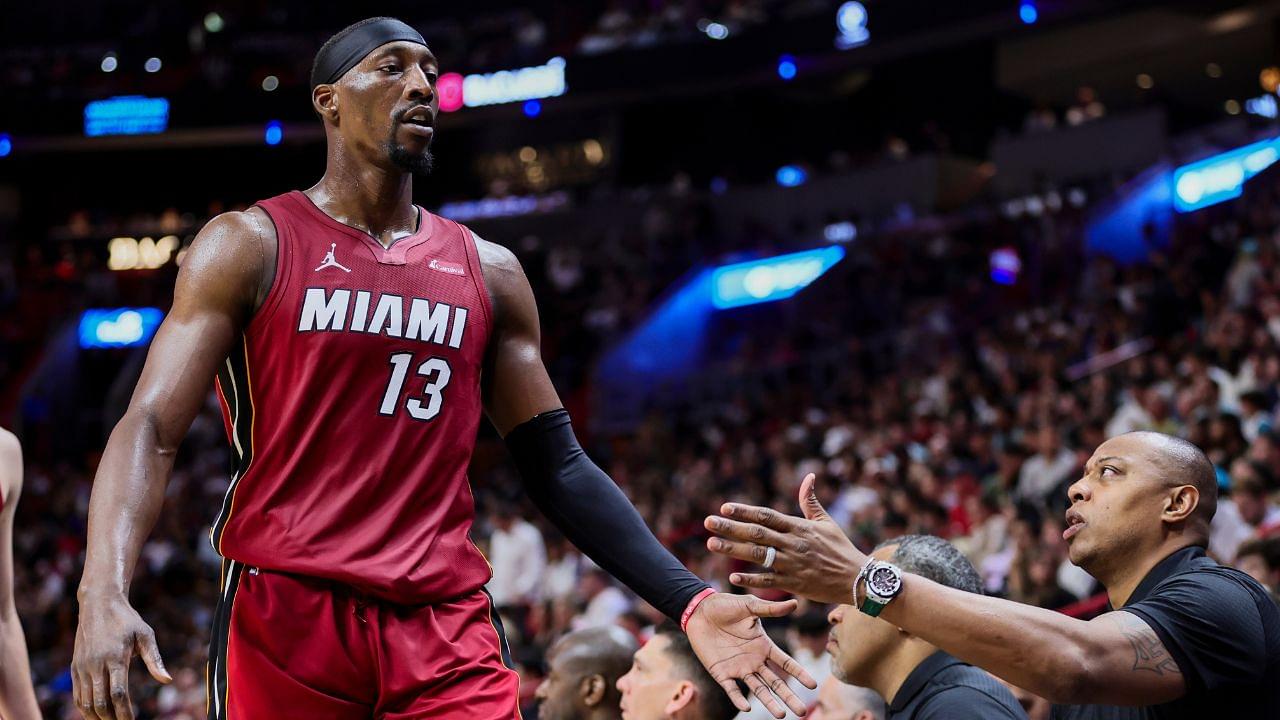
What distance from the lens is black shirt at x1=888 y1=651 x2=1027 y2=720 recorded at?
373 centimetres

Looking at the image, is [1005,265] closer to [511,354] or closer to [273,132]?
[273,132]

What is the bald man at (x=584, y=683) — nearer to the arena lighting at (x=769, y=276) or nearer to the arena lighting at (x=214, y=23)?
the arena lighting at (x=769, y=276)

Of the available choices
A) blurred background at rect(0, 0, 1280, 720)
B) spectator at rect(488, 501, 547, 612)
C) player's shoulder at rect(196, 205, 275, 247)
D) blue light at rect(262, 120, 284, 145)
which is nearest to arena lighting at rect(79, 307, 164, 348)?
blurred background at rect(0, 0, 1280, 720)

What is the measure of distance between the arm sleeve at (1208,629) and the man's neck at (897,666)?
84cm

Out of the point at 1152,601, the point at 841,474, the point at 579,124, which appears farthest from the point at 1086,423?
the point at 579,124

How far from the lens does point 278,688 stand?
271cm

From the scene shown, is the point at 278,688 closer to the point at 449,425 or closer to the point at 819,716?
the point at 449,425

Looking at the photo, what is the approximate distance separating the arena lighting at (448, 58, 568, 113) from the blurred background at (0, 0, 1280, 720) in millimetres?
42

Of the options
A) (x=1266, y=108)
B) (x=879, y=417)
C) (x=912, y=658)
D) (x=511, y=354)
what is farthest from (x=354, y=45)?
(x=1266, y=108)

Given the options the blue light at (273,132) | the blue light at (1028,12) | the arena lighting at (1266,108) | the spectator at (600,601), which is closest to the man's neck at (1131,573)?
the spectator at (600,601)

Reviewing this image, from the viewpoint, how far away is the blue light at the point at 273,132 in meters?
26.4

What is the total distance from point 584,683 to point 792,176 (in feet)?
64.3

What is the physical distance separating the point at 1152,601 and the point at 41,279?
24610 mm

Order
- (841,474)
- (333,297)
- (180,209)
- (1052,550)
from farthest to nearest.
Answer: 1. (180,209)
2. (841,474)
3. (1052,550)
4. (333,297)
